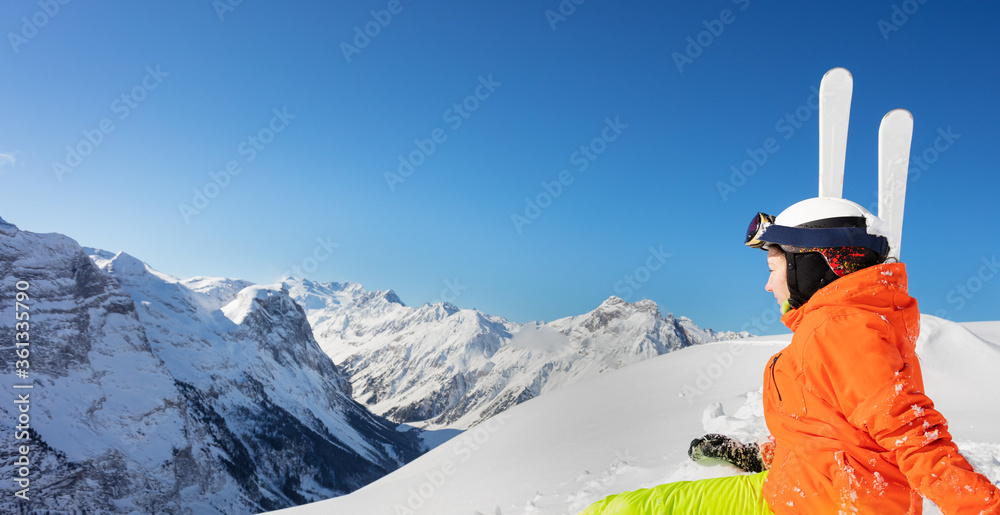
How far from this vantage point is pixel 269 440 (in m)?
170

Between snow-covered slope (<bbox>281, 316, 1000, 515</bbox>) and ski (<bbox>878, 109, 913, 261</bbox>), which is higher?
ski (<bbox>878, 109, 913, 261</bbox>)

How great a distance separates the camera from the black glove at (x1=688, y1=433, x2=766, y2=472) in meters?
4.58

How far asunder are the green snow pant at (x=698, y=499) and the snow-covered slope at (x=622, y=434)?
8.26 ft

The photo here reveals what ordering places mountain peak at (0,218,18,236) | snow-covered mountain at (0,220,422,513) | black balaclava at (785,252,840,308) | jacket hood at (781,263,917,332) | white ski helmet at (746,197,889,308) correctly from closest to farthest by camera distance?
jacket hood at (781,263,917,332) < white ski helmet at (746,197,889,308) < black balaclava at (785,252,840,308) < snow-covered mountain at (0,220,422,513) < mountain peak at (0,218,18,236)

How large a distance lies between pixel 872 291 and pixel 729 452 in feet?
11.2

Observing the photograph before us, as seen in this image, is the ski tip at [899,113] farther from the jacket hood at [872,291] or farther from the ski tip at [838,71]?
the jacket hood at [872,291]

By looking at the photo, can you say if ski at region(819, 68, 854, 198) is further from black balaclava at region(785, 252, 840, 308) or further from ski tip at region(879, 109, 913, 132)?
black balaclava at region(785, 252, 840, 308)

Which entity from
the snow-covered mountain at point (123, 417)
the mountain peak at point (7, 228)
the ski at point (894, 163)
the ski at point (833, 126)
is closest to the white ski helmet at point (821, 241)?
the ski at point (894, 163)

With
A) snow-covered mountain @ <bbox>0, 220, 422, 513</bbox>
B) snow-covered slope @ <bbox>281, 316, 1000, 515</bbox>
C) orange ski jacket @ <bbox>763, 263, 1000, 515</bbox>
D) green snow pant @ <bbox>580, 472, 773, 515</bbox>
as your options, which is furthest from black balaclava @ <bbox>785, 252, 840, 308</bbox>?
snow-covered mountain @ <bbox>0, 220, 422, 513</bbox>

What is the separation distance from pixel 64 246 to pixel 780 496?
193m

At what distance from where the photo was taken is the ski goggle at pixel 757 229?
268 centimetres

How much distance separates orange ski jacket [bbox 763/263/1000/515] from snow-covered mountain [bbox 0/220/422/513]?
122676 millimetres

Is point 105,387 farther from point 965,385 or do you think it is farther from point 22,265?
point 965,385

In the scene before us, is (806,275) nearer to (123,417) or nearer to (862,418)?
(862,418)
